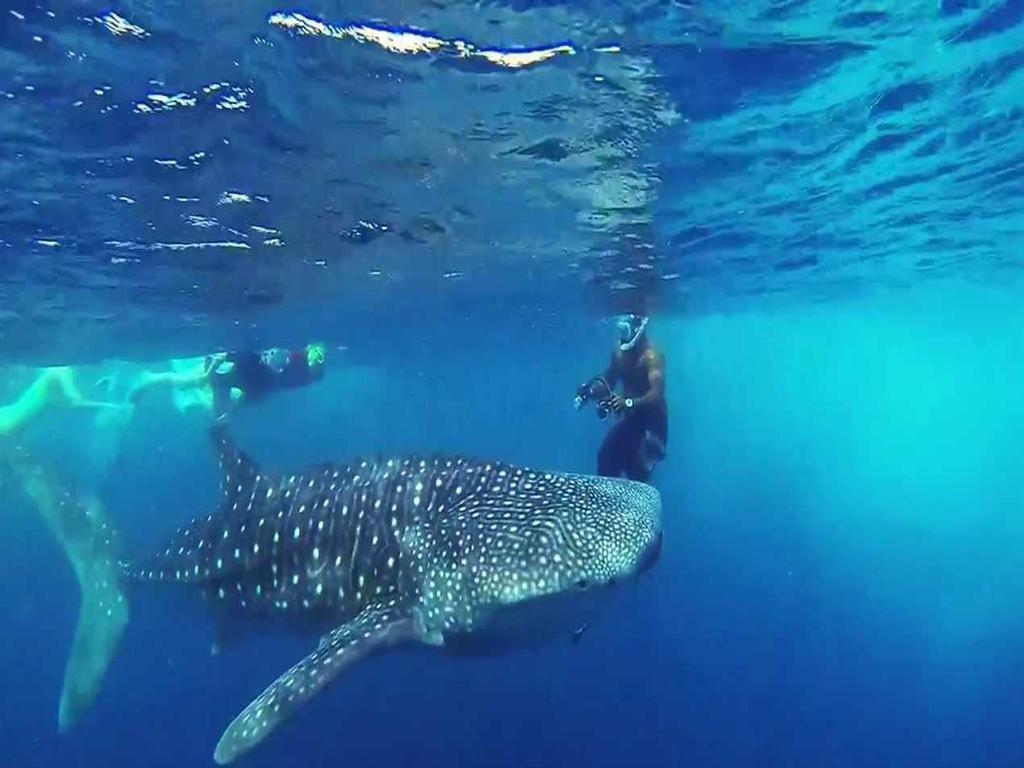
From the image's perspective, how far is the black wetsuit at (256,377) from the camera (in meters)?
24.4

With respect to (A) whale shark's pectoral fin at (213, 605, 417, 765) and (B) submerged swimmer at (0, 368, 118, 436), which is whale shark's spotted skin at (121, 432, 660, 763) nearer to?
(A) whale shark's pectoral fin at (213, 605, 417, 765)

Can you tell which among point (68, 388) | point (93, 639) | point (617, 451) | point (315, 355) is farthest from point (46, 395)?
point (617, 451)

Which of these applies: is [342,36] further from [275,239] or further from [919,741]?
[919,741]

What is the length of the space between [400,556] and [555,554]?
206cm

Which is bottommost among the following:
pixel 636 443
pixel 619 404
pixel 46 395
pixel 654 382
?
pixel 46 395

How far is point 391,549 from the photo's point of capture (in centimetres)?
855

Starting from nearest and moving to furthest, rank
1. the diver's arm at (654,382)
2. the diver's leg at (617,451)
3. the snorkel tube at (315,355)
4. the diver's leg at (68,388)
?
the diver's leg at (617,451)
the diver's arm at (654,382)
the snorkel tube at (315,355)
the diver's leg at (68,388)

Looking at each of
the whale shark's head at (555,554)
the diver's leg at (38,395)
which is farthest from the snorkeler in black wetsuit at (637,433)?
the diver's leg at (38,395)

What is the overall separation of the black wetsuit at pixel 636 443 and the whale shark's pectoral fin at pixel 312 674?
200 inches

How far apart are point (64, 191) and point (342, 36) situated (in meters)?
6.49

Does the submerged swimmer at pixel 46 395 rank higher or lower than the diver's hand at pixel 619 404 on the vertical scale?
lower

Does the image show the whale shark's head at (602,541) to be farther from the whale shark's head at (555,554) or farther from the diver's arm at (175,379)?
the diver's arm at (175,379)

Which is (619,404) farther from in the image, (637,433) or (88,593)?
(88,593)

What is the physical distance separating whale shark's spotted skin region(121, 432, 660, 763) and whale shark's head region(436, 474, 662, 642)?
1 centimetres
